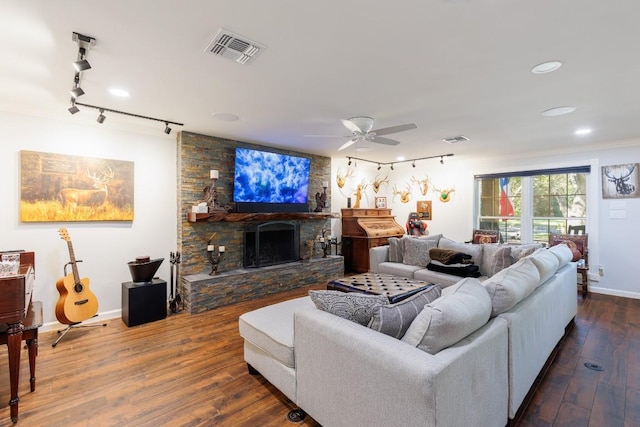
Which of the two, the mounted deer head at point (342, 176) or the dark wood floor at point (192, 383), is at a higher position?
the mounted deer head at point (342, 176)

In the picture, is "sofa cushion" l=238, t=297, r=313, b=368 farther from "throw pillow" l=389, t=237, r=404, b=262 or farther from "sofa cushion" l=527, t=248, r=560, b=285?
"throw pillow" l=389, t=237, r=404, b=262

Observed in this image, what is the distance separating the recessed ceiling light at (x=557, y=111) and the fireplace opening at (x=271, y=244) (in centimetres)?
390

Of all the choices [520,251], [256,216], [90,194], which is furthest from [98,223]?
[520,251]

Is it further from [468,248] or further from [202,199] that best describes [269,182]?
[468,248]

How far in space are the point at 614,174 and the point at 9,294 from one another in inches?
285

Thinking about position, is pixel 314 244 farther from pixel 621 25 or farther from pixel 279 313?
pixel 621 25

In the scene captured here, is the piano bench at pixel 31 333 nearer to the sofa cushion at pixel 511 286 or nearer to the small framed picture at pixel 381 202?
the sofa cushion at pixel 511 286

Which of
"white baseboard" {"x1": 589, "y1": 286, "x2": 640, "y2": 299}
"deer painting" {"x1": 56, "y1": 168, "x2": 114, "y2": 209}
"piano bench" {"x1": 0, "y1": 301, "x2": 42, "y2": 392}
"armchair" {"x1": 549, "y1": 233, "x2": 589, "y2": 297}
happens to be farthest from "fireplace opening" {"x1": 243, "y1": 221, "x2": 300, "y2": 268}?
"white baseboard" {"x1": 589, "y1": 286, "x2": 640, "y2": 299}

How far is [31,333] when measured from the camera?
217 cm

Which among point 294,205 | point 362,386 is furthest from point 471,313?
point 294,205

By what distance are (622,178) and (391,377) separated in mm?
5603

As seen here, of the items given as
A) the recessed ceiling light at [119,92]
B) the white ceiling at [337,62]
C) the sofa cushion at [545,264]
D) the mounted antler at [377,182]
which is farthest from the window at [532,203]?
the recessed ceiling light at [119,92]

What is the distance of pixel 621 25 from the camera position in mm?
1767

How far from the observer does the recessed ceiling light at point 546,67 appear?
2223mm
